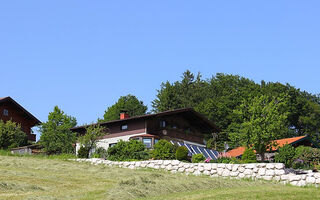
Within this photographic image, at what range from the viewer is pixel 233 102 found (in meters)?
58.2

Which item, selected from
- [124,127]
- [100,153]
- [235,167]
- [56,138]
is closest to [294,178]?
[235,167]

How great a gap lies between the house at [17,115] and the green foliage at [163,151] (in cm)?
2334

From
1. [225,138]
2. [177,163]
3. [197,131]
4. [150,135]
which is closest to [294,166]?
[177,163]

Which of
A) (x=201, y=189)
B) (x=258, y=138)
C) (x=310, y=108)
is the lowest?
(x=201, y=189)

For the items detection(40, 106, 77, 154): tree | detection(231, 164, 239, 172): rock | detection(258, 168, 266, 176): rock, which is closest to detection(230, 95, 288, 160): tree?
detection(231, 164, 239, 172): rock

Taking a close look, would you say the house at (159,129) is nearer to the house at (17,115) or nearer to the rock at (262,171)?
the house at (17,115)

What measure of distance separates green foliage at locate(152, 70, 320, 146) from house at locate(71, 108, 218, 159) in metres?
10.2

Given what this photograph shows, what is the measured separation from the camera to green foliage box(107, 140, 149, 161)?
3106 cm

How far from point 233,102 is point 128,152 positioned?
2960 cm

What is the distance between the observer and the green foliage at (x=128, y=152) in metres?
31.1

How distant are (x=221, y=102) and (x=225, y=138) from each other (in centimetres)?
496

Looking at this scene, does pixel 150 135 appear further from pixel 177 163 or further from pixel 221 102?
→ pixel 221 102

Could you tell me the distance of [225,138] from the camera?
5875 cm

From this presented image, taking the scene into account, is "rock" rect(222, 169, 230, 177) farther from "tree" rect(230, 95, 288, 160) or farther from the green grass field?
the green grass field
